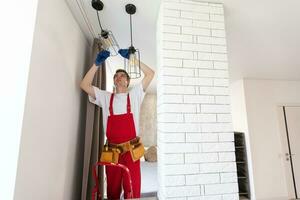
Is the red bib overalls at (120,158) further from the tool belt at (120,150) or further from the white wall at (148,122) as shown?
the white wall at (148,122)

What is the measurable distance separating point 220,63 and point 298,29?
1200 mm

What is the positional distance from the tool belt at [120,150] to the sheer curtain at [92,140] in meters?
0.14

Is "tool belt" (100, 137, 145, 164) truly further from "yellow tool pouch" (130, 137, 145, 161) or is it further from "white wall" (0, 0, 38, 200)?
"white wall" (0, 0, 38, 200)

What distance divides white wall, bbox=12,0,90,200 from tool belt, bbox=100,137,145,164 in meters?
0.26

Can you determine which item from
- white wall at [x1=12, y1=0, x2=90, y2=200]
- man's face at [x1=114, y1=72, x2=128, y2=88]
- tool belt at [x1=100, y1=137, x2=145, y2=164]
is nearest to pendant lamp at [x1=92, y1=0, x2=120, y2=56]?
white wall at [x1=12, y1=0, x2=90, y2=200]

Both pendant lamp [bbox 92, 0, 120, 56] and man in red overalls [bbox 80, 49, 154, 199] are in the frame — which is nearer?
pendant lamp [bbox 92, 0, 120, 56]

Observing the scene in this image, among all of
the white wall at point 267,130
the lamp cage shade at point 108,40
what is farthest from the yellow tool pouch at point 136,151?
the white wall at point 267,130

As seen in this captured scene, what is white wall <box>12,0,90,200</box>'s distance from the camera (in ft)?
2.75

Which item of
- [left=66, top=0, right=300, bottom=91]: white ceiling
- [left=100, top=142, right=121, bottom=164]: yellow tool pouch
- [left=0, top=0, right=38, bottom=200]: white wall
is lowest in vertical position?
[left=100, top=142, right=121, bottom=164]: yellow tool pouch

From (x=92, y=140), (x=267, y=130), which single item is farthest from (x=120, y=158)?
(x=267, y=130)

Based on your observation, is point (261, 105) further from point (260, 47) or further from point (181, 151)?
point (181, 151)

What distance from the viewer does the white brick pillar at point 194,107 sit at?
1049 millimetres

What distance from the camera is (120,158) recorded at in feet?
4.74

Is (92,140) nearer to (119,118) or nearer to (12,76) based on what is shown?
(119,118)
